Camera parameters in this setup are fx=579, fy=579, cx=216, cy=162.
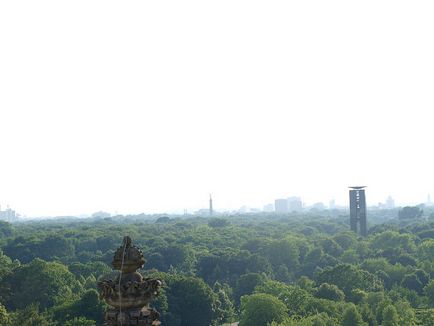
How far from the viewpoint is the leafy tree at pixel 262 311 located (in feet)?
162

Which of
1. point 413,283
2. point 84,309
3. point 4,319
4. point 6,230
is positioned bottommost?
Result: point 413,283

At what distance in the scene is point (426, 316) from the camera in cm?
4700

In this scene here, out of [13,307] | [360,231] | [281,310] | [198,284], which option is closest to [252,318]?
[281,310]

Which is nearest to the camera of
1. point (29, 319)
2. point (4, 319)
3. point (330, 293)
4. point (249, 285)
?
point (29, 319)

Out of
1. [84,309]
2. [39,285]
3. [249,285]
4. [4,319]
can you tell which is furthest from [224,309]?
→ [4,319]

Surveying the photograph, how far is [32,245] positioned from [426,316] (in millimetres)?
84073

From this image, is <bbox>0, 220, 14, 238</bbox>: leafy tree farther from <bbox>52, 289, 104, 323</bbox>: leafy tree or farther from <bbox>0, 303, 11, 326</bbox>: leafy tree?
Answer: <bbox>0, 303, 11, 326</bbox>: leafy tree

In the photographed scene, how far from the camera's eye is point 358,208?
135500 millimetres

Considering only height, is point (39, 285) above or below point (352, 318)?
above

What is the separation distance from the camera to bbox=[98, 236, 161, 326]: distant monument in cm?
1137

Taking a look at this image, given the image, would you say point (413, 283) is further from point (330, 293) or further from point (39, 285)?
point (39, 285)

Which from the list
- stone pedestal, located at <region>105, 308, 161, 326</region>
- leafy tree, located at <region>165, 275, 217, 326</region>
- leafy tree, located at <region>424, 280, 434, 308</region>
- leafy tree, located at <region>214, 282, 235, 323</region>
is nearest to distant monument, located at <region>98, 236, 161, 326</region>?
stone pedestal, located at <region>105, 308, 161, 326</region>

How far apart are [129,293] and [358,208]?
424 ft

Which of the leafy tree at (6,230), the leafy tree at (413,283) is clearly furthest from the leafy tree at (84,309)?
the leafy tree at (6,230)
